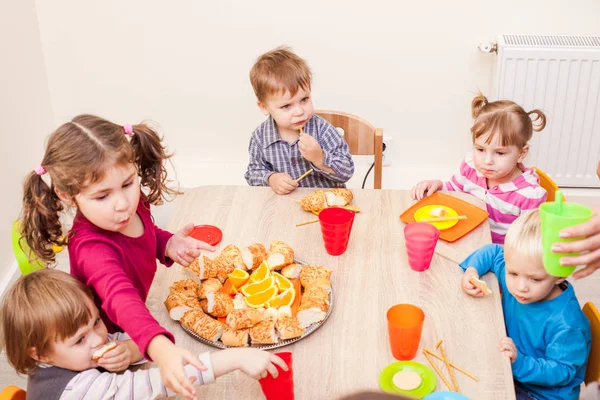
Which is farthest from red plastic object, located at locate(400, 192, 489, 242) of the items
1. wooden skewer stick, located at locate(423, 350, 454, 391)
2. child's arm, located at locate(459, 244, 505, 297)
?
wooden skewer stick, located at locate(423, 350, 454, 391)

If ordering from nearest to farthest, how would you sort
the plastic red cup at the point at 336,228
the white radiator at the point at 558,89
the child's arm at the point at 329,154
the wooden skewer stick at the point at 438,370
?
the wooden skewer stick at the point at 438,370 < the plastic red cup at the point at 336,228 < the child's arm at the point at 329,154 < the white radiator at the point at 558,89

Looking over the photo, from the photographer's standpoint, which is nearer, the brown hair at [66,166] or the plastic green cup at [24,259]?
the brown hair at [66,166]

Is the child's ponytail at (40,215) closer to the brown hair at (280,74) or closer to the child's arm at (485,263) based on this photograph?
the brown hair at (280,74)

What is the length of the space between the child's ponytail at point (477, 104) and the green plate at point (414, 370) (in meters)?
1.05

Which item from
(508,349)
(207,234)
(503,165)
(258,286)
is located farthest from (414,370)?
(503,165)

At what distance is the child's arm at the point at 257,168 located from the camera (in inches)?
84.2

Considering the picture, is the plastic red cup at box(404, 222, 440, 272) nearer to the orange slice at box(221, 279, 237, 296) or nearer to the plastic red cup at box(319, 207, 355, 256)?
the plastic red cup at box(319, 207, 355, 256)

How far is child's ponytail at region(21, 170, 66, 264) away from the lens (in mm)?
1420

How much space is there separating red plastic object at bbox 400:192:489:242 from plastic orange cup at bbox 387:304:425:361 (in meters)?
0.41

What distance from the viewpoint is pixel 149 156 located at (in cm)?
161

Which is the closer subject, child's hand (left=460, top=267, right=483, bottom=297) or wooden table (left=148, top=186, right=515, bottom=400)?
wooden table (left=148, top=186, right=515, bottom=400)

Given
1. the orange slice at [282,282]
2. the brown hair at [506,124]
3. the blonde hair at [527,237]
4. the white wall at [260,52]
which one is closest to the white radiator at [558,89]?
the white wall at [260,52]

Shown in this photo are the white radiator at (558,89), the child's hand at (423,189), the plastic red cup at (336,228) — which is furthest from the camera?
the white radiator at (558,89)

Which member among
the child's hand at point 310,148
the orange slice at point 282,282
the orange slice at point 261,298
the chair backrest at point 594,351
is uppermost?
the child's hand at point 310,148
